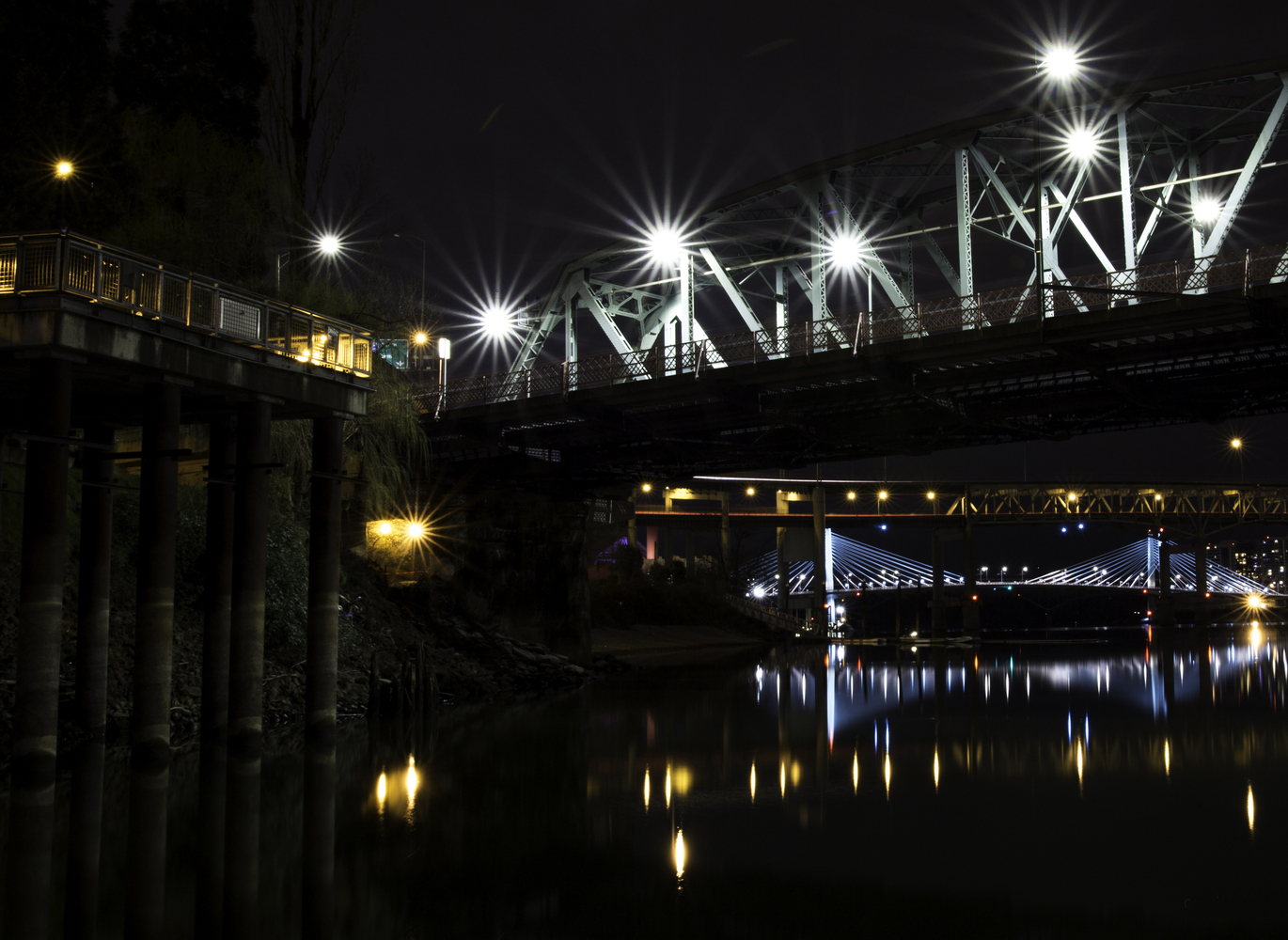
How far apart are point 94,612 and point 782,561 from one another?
299ft

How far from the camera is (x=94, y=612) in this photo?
74.2 feet

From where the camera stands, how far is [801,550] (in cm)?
11275

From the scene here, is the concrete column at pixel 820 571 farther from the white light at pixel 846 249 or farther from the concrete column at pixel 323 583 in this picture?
the concrete column at pixel 323 583

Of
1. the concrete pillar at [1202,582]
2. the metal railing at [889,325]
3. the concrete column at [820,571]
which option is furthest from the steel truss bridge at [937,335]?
the concrete pillar at [1202,582]

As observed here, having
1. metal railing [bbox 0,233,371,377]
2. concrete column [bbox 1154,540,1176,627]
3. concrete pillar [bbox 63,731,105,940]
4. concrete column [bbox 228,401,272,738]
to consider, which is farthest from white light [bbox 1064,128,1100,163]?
concrete column [bbox 1154,540,1176,627]

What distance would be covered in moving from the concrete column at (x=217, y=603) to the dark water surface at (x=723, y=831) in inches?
52.8

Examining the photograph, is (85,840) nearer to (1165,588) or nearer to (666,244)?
(666,244)

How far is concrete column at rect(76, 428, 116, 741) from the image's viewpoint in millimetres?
22609

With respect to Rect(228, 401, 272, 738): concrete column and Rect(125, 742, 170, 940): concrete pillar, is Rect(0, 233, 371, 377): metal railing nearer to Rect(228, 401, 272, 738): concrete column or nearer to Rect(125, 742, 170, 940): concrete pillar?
Rect(228, 401, 272, 738): concrete column

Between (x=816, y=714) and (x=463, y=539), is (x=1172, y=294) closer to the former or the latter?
(x=816, y=714)

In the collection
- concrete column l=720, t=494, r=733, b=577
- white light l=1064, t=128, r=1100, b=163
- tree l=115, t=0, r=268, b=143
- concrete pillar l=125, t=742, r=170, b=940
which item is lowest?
concrete pillar l=125, t=742, r=170, b=940

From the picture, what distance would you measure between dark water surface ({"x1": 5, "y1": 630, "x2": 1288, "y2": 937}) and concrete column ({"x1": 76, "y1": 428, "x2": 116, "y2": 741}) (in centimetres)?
124

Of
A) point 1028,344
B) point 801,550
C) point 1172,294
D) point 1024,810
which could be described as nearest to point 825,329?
point 1028,344

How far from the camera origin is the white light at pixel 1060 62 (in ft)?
107
